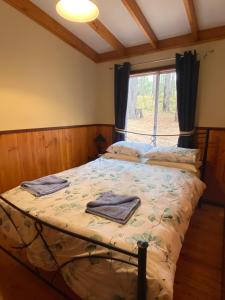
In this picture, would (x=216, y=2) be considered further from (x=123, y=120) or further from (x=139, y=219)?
(x=139, y=219)

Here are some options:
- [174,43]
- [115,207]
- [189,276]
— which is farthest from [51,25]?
[189,276]

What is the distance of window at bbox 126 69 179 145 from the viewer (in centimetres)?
313

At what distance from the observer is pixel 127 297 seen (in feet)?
3.18

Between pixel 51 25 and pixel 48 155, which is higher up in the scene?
pixel 51 25

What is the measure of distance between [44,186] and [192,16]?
2604 mm

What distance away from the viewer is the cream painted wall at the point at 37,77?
240 centimetres

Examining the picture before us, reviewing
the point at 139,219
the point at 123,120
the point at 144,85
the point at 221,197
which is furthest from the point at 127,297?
the point at 144,85

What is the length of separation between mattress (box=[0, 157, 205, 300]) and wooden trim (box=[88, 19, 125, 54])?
7.13ft

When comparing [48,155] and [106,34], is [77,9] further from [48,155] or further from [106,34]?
[48,155]

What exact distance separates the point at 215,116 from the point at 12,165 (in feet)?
9.67

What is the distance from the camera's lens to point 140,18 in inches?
96.7

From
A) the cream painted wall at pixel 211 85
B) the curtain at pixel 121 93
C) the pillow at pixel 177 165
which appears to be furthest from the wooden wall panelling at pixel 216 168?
the curtain at pixel 121 93

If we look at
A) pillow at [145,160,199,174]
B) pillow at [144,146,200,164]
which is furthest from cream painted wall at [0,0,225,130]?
pillow at [145,160,199,174]

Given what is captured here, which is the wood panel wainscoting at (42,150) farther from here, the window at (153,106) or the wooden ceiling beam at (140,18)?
the wooden ceiling beam at (140,18)
